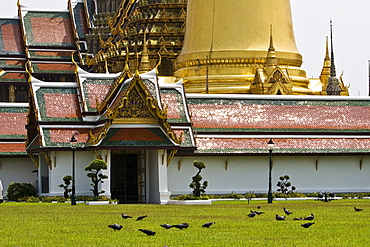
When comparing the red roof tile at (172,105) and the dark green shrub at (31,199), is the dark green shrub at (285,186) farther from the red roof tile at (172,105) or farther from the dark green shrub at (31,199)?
the dark green shrub at (31,199)

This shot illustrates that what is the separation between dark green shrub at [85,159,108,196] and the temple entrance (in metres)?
1.57

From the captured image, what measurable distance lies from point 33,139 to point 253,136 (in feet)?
25.0

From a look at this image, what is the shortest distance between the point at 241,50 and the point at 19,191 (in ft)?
56.5

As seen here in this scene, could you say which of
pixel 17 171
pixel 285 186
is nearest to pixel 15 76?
pixel 17 171

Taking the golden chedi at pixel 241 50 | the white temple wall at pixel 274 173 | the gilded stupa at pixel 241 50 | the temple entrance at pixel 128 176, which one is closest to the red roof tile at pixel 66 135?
the temple entrance at pixel 128 176

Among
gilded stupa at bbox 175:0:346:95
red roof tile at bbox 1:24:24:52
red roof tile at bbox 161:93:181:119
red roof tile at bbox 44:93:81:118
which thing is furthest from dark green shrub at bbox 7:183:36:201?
red roof tile at bbox 1:24:24:52

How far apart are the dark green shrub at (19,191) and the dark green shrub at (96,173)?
258cm

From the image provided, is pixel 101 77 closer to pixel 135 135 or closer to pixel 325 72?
pixel 135 135

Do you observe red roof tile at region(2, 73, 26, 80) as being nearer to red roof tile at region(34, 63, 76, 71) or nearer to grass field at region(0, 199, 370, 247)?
red roof tile at region(34, 63, 76, 71)

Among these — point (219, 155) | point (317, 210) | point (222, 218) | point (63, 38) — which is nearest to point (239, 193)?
point (219, 155)

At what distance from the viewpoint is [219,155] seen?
4122cm

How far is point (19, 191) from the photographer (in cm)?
3975

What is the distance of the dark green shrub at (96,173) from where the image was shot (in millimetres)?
36781

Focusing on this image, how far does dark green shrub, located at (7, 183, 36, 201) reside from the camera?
129ft
